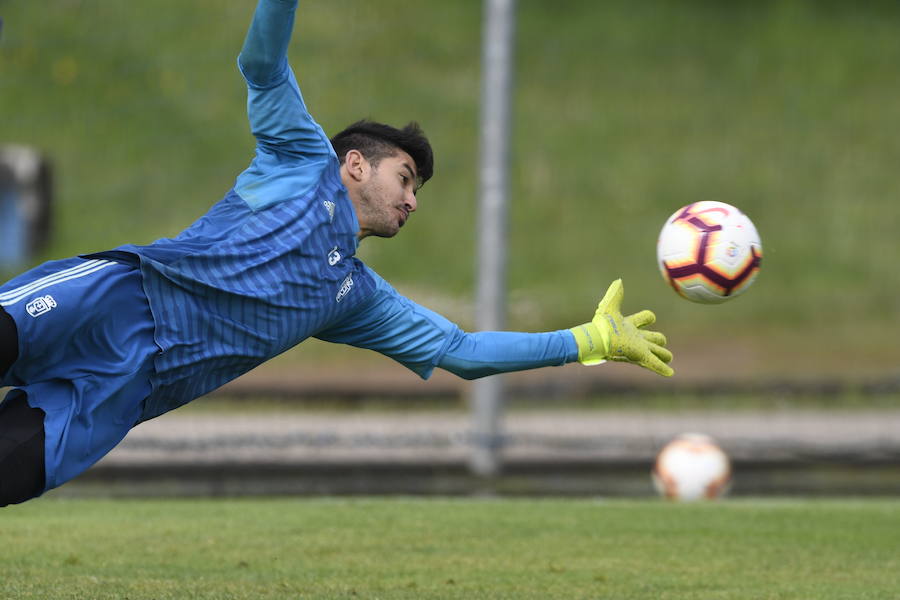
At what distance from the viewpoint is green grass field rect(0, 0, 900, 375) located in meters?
16.0

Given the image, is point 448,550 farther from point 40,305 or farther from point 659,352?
point 40,305

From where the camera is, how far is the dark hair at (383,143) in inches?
184

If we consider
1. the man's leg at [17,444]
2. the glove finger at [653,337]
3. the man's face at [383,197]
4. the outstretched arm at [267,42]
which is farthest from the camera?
the glove finger at [653,337]

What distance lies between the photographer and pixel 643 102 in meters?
23.9

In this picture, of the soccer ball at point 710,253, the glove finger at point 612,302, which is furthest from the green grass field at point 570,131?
the glove finger at point 612,302

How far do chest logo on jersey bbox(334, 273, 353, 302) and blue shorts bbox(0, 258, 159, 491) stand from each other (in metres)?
0.66

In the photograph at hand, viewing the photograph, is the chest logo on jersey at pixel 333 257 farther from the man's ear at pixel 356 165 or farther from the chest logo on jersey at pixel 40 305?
the chest logo on jersey at pixel 40 305

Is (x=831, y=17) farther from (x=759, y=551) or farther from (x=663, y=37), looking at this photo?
(x=759, y=551)

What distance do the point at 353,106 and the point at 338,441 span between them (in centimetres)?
666

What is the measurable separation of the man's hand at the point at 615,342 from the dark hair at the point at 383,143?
79cm

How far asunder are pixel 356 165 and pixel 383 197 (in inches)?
5.8

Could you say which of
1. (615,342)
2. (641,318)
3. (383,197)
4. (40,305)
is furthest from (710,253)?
(40,305)

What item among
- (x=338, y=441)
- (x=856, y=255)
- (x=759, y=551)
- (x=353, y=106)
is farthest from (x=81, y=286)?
(x=856, y=255)

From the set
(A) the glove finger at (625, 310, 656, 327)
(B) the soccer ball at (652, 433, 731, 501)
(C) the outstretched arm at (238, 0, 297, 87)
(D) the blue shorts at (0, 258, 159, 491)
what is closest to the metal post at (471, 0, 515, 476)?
(B) the soccer ball at (652, 433, 731, 501)
